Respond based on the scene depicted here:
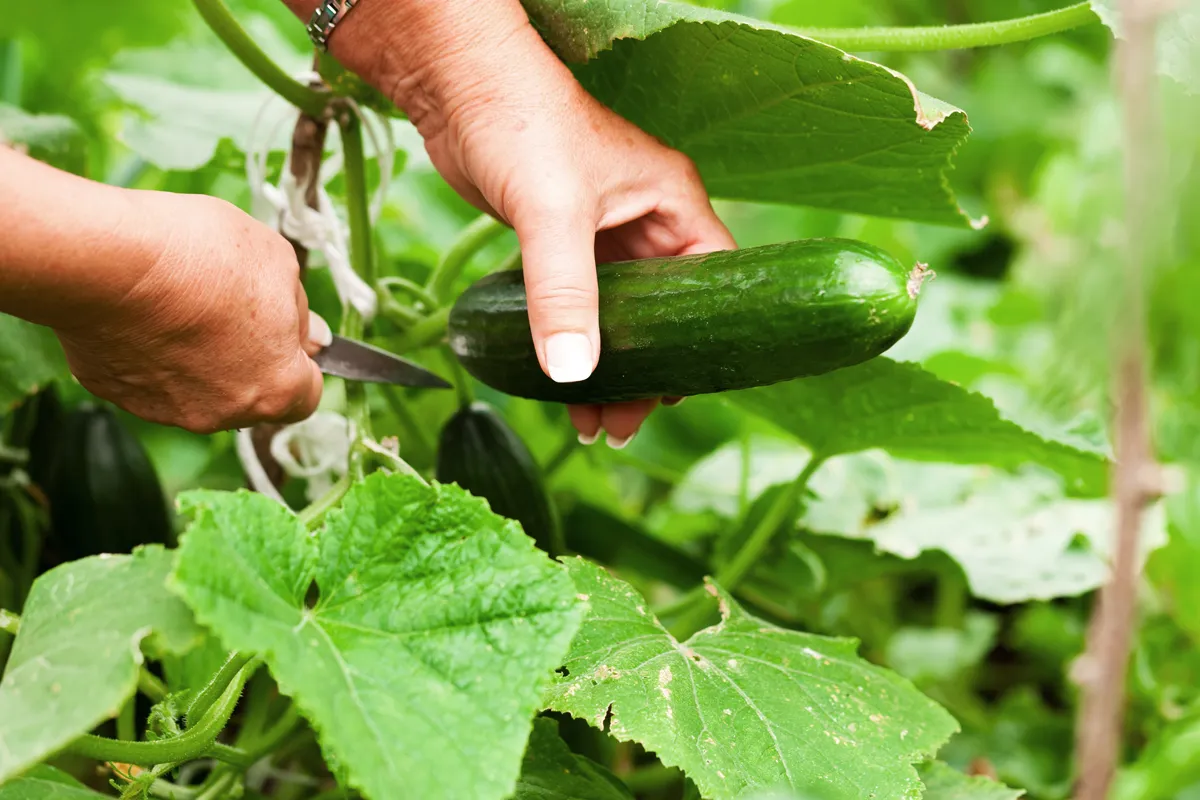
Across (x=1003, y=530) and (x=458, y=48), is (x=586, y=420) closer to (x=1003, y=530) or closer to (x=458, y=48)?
(x=458, y=48)

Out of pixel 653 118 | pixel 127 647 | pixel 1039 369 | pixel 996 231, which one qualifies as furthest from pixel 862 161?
pixel 996 231

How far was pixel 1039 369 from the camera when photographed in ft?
7.14

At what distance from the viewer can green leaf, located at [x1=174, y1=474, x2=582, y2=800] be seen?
681mm

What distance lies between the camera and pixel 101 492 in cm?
140

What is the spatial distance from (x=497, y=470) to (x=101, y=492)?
1.70 feet

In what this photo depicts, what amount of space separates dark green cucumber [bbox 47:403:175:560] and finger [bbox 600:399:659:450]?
59 cm

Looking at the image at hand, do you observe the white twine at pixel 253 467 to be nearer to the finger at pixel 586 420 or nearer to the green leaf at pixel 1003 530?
the finger at pixel 586 420

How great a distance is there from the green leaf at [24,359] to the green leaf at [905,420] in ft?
2.62

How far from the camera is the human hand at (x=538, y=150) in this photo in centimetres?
93

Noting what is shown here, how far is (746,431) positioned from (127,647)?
3.63 feet

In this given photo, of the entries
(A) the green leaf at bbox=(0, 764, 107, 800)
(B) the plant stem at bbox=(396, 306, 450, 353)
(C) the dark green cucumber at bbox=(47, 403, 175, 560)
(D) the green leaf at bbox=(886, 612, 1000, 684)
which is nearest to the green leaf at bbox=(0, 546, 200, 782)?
(A) the green leaf at bbox=(0, 764, 107, 800)

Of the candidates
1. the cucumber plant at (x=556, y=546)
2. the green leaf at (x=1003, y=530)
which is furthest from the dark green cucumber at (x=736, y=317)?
the green leaf at (x=1003, y=530)

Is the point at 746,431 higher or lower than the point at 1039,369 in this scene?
higher

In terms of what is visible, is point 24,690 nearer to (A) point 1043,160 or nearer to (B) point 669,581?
(B) point 669,581
